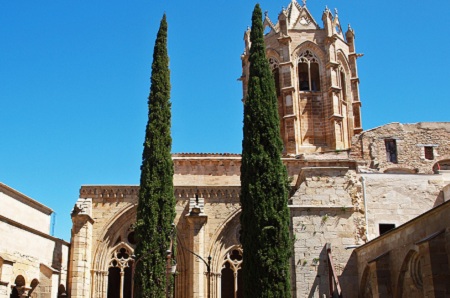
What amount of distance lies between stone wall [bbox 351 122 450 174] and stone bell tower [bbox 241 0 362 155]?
27.2 ft

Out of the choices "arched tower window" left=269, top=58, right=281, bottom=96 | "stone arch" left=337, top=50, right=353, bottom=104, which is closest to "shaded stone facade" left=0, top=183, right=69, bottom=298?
"arched tower window" left=269, top=58, right=281, bottom=96

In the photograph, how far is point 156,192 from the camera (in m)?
18.2

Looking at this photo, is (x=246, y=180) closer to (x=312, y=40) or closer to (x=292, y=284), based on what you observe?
(x=292, y=284)

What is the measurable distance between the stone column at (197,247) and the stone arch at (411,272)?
8.30 metres

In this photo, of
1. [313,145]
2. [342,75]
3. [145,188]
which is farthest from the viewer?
[342,75]

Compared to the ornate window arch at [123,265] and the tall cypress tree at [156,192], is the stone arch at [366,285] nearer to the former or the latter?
the tall cypress tree at [156,192]

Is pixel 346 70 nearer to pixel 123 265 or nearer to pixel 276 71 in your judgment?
pixel 276 71

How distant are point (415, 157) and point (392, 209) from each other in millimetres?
3603

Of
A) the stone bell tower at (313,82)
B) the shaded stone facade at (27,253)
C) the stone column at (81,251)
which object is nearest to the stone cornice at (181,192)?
the stone column at (81,251)

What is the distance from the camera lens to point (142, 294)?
56.1 feet

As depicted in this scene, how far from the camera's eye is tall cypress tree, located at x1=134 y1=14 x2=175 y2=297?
17297mm

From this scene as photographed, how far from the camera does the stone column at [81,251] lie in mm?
19981

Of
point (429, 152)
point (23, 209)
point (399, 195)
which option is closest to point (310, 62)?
point (429, 152)

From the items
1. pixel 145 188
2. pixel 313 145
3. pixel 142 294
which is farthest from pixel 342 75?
pixel 142 294
